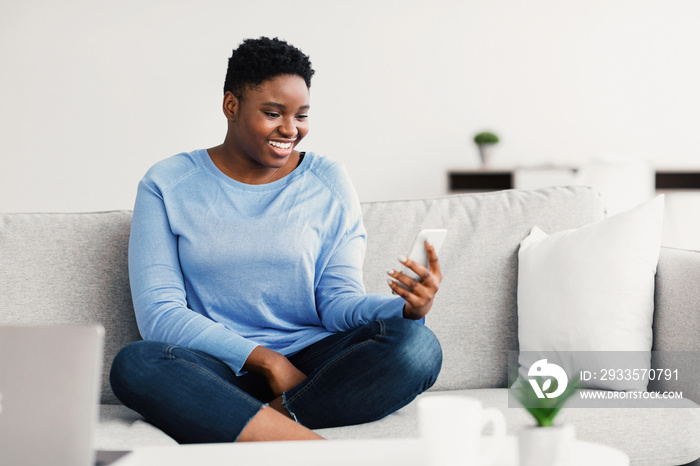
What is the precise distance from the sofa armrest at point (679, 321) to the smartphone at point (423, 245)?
598 mm

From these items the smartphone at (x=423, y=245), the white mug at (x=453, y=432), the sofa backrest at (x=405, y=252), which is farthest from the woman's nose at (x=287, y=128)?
the white mug at (x=453, y=432)

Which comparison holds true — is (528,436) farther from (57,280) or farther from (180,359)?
(57,280)

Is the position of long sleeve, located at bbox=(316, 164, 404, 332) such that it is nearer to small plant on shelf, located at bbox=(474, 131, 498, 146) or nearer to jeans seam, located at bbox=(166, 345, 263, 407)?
jeans seam, located at bbox=(166, 345, 263, 407)

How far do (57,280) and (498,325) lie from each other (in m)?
1.07

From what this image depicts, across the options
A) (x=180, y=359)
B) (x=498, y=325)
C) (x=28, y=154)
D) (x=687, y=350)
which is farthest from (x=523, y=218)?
(x=28, y=154)

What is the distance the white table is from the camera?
779 mm

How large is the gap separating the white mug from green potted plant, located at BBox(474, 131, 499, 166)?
3.66 metres

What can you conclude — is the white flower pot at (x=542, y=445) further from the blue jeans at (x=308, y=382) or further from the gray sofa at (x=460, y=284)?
the gray sofa at (x=460, y=284)

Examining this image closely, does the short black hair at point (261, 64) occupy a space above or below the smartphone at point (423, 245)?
above

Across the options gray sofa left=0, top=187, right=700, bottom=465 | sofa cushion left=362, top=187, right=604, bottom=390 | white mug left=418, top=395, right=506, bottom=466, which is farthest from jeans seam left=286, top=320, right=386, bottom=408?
white mug left=418, top=395, right=506, bottom=466

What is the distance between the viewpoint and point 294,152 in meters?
1.77

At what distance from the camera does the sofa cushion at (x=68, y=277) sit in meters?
1.63

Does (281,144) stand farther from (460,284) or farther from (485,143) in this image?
(485,143)

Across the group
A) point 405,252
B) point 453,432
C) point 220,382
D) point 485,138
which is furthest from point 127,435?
point 485,138
